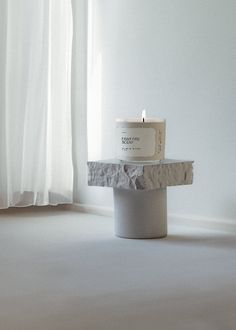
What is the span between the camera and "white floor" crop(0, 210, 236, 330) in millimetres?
840

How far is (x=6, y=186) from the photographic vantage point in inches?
66.9

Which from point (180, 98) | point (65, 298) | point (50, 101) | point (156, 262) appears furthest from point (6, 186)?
Answer: point (65, 298)

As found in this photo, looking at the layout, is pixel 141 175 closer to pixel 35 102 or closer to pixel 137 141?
pixel 137 141

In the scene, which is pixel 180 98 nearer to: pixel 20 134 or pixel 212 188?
pixel 212 188

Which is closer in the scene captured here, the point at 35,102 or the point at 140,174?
the point at 140,174

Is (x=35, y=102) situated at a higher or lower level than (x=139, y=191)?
higher

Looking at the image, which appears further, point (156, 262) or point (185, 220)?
point (185, 220)

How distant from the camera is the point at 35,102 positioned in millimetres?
1752

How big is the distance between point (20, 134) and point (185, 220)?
1.63 ft

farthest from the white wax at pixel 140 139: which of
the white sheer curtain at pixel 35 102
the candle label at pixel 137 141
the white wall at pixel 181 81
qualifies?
the white sheer curtain at pixel 35 102

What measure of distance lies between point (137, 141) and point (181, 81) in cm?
27

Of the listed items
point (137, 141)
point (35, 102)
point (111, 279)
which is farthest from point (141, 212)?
point (35, 102)

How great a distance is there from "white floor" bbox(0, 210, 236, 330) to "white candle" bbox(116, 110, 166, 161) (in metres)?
0.18

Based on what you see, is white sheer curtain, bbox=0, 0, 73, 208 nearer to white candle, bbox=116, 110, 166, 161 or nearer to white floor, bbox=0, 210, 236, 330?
white floor, bbox=0, 210, 236, 330
